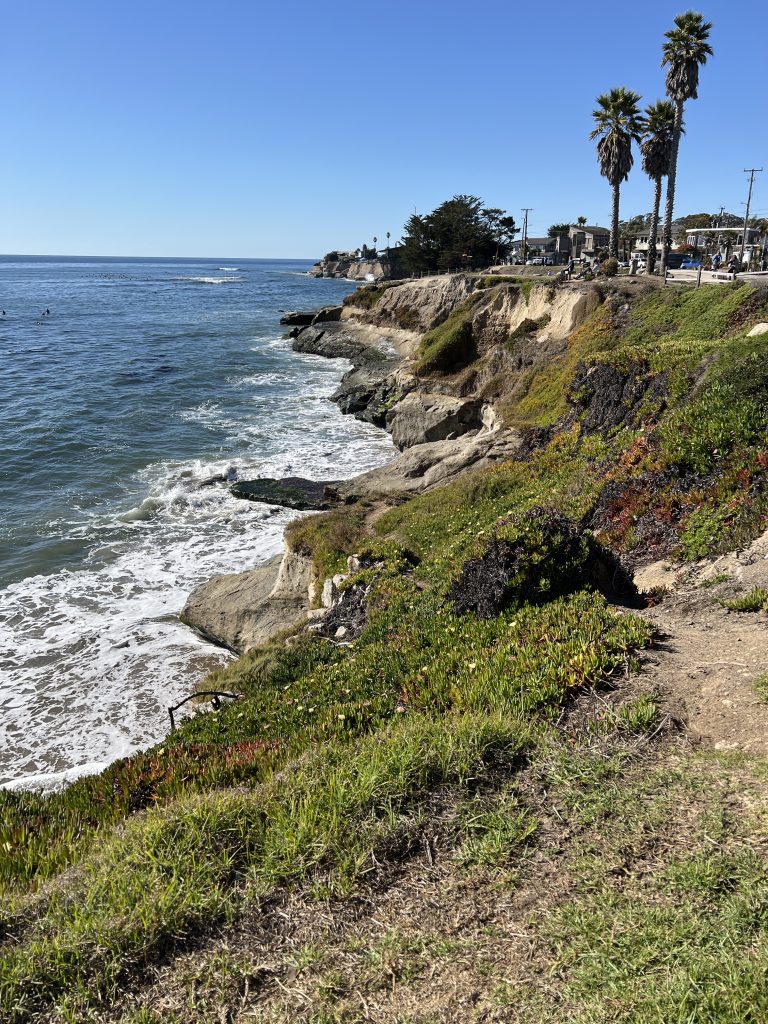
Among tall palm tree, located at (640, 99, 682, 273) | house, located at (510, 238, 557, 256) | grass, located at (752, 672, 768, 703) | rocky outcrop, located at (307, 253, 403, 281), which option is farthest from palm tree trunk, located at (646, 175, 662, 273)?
rocky outcrop, located at (307, 253, 403, 281)

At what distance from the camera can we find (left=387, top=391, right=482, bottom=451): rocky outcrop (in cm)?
3012

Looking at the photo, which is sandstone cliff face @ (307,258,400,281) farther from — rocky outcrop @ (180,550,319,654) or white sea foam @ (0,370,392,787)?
rocky outcrop @ (180,550,319,654)

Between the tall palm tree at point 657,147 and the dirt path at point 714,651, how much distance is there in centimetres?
3742

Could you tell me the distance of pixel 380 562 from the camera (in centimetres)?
1395

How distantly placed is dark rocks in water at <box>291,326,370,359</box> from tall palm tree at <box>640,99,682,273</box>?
941 inches

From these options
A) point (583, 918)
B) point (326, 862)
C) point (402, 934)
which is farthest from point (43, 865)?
point (583, 918)

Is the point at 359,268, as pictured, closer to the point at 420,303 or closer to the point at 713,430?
the point at 420,303

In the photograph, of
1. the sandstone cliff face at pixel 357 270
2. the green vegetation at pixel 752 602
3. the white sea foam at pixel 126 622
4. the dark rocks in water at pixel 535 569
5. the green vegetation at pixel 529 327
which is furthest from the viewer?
the sandstone cliff face at pixel 357 270

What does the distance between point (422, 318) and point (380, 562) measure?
4577 cm

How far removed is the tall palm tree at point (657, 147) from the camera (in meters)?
41.6

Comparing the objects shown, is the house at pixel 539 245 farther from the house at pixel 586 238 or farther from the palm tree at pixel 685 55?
the palm tree at pixel 685 55

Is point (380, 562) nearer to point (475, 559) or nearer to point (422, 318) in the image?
point (475, 559)

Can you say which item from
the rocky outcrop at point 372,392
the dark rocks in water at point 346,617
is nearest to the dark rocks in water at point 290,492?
the dark rocks in water at point 346,617

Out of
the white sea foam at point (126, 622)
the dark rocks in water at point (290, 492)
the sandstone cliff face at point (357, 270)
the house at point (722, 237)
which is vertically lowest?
the white sea foam at point (126, 622)
